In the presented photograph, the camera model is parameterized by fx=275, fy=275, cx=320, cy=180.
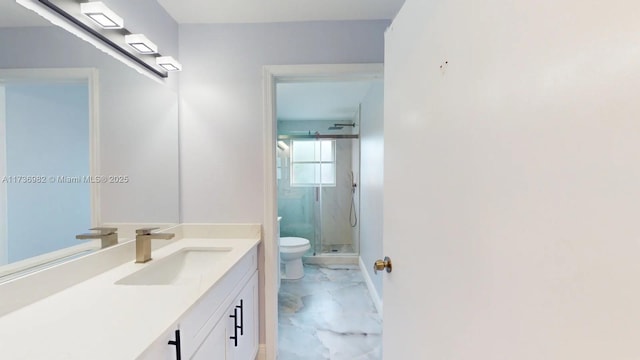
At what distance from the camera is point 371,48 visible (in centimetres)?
181

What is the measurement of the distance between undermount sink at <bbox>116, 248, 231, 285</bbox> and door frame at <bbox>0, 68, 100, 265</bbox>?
1.12 feet

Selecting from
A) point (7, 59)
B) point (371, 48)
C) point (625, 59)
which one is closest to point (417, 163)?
point (625, 59)

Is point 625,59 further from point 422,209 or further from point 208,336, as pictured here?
point 208,336

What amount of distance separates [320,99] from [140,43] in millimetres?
2231

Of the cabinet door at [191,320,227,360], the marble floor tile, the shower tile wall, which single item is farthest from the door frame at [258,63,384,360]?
the shower tile wall

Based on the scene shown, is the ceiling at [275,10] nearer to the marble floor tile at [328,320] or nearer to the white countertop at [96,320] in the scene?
the white countertop at [96,320]

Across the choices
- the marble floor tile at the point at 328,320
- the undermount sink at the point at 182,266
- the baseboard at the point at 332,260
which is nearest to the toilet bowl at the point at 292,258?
the marble floor tile at the point at 328,320

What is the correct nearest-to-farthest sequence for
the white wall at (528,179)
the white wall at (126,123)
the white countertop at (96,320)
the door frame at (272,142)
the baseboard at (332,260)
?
the white wall at (528,179), the white countertop at (96,320), the white wall at (126,123), the door frame at (272,142), the baseboard at (332,260)

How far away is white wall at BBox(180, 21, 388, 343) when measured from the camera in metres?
1.81

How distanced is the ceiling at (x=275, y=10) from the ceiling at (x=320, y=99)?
0.86 metres

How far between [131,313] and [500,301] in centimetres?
100

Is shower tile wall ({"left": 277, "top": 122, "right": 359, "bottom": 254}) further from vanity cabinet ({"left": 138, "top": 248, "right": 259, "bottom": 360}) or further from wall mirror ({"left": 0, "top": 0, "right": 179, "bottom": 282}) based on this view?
wall mirror ({"left": 0, "top": 0, "right": 179, "bottom": 282})

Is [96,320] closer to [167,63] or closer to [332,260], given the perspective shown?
[167,63]

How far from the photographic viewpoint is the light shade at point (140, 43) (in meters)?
1.39
